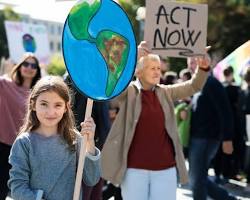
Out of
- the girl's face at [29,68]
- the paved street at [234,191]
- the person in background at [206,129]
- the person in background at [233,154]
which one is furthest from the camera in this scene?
the person in background at [233,154]

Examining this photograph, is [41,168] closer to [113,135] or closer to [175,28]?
[113,135]

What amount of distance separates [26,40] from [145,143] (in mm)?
7788

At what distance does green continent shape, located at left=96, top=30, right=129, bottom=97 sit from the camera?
3.39 meters

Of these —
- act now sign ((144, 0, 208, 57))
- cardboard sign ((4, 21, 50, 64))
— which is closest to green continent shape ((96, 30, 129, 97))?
act now sign ((144, 0, 208, 57))

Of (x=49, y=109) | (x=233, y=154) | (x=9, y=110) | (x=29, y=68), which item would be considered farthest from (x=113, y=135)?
(x=233, y=154)

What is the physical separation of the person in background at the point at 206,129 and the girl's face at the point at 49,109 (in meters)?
2.83

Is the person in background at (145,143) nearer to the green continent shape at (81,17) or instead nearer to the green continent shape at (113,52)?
the green continent shape at (113,52)

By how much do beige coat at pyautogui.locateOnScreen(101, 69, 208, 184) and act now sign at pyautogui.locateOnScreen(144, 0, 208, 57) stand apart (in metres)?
0.33

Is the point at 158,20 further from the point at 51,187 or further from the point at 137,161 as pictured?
the point at 51,187

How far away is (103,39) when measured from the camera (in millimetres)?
3391

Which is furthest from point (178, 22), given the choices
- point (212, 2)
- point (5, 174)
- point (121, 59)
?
point (212, 2)

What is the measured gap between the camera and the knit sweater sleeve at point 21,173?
3062 mm

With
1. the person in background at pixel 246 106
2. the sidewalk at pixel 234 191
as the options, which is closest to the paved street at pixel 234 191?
the sidewalk at pixel 234 191

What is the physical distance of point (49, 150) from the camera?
316 cm
